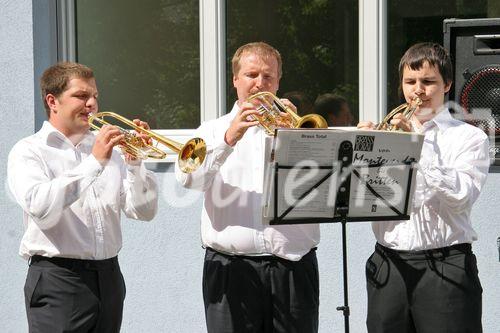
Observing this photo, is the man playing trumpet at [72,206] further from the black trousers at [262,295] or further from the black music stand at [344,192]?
the black music stand at [344,192]

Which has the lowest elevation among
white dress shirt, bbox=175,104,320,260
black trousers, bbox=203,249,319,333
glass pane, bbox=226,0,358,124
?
black trousers, bbox=203,249,319,333

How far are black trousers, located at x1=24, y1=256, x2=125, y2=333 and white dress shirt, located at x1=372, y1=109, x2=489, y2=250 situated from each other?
123cm

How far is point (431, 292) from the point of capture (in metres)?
4.26

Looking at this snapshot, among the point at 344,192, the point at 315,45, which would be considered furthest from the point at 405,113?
the point at 315,45

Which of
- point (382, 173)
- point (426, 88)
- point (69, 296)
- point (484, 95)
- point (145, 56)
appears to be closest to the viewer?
point (382, 173)

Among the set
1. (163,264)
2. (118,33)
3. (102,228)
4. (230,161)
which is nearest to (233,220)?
(230,161)

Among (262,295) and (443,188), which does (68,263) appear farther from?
(443,188)

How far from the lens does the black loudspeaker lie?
4793 mm

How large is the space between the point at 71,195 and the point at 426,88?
5.26 feet

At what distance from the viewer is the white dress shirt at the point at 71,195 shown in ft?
13.4

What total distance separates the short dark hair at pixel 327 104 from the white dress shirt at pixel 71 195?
5.65ft

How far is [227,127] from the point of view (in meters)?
4.51

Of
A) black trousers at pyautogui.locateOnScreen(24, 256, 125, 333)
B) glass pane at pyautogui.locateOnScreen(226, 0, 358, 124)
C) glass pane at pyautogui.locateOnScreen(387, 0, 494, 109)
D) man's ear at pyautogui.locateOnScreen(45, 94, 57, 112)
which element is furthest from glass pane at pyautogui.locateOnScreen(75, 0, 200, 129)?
black trousers at pyautogui.locateOnScreen(24, 256, 125, 333)

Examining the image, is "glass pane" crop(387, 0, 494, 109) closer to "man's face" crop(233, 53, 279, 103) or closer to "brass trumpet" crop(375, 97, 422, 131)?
"brass trumpet" crop(375, 97, 422, 131)
